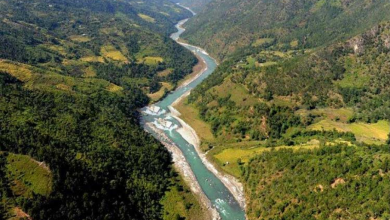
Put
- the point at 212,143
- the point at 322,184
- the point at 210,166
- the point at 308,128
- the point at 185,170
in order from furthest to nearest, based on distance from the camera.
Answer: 1. the point at 212,143
2. the point at 308,128
3. the point at 210,166
4. the point at 185,170
5. the point at 322,184

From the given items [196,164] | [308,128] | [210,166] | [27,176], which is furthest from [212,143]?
[27,176]

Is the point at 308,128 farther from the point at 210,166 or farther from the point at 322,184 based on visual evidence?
the point at 322,184

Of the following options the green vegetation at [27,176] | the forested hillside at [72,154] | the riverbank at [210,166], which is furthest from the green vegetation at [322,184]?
the green vegetation at [27,176]

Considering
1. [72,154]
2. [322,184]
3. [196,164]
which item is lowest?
[196,164]

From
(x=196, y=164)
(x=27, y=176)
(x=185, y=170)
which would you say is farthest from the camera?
(x=196, y=164)

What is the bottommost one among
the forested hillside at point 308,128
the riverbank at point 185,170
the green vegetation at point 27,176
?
the riverbank at point 185,170


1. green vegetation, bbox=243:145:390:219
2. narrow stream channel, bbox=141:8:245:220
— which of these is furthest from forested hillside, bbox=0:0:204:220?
green vegetation, bbox=243:145:390:219

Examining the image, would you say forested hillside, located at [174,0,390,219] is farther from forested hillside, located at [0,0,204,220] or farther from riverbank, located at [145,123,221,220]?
forested hillside, located at [0,0,204,220]

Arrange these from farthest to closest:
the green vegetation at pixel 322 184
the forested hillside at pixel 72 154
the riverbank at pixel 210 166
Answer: the riverbank at pixel 210 166 < the green vegetation at pixel 322 184 < the forested hillside at pixel 72 154

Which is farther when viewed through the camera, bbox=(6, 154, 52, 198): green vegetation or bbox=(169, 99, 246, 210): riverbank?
bbox=(169, 99, 246, 210): riverbank

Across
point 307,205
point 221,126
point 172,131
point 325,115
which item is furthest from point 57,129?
point 325,115

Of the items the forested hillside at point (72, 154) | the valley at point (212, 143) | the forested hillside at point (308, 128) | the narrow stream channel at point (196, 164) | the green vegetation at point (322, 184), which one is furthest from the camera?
the narrow stream channel at point (196, 164)

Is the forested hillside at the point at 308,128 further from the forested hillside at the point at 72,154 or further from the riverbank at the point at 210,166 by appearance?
the forested hillside at the point at 72,154
